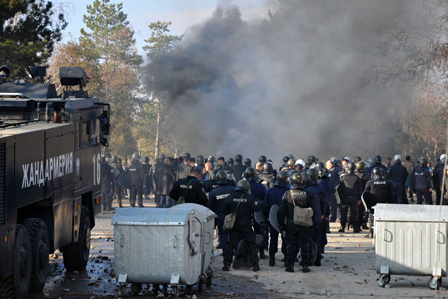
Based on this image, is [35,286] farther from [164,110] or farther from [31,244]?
[164,110]

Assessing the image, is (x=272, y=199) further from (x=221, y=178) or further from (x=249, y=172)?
(x=221, y=178)

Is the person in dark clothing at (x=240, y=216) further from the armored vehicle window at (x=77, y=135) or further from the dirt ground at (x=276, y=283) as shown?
the armored vehicle window at (x=77, y=135)

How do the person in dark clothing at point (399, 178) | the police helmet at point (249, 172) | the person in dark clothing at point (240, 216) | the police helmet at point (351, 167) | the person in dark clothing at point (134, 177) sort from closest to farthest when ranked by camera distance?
1. the person in dark clothing at point (240, 216)
2. the police helmet at point (249, 172)
3. the police helmet at point (351, 167)
4. the person in dark clothing at point (399, 178)
5. the person in dark clothing at point (134, 177)

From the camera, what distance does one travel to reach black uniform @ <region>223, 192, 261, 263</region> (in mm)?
8633

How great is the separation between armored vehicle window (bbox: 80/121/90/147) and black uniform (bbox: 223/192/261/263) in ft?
7.95

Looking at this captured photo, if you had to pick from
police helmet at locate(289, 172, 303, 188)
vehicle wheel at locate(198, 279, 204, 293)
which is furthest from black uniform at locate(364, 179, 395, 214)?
vehicle wheel at locate(198, 279, 204, 293)

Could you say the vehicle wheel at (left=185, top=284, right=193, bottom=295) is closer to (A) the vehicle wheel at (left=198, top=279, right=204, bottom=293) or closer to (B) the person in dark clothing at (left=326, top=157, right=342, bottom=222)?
(A) the vehicle wheel at (left=198, top=279, right=204, bottom=293)

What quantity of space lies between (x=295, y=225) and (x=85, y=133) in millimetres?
3635

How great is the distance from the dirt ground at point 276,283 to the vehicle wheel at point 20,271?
59cm

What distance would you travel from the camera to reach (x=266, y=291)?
7.29 meters

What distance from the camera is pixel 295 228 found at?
341 inches

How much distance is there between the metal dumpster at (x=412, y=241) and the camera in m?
7.20

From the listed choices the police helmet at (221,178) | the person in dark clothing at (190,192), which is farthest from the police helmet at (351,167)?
the person in dark clothing at (190,192)

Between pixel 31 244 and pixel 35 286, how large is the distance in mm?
569
